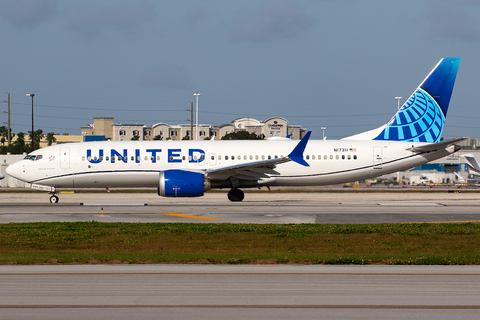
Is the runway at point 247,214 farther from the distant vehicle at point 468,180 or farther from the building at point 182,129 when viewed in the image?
the building at point 182,129

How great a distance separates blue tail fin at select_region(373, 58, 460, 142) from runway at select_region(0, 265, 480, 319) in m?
24.5

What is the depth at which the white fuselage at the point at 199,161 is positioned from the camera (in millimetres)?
33438

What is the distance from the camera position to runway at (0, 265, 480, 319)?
8258 mm

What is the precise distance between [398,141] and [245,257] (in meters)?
24.6

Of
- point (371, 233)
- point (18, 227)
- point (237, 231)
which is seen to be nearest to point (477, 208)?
point (371, 233)

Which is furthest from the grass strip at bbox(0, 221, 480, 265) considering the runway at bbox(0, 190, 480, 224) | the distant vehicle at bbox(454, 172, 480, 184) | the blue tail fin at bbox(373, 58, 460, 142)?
the distant vehicle at bbox(454, 172, 480, 184)

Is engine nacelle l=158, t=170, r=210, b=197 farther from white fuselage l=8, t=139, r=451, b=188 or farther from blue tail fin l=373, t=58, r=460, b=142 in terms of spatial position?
blue tail fin l=373, t=58, r=460, b=142

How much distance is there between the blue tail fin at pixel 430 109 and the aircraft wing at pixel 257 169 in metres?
7.68

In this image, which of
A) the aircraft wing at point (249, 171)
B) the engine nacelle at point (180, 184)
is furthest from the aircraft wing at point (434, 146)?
the engine nacelle at point (180, 184)

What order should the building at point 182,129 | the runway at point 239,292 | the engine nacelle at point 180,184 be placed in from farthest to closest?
the building at point 182,129 → the engine nacelle at point 180,184 → the runway at point 239,292

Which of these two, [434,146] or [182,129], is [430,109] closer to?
[434,146]

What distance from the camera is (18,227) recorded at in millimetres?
20281

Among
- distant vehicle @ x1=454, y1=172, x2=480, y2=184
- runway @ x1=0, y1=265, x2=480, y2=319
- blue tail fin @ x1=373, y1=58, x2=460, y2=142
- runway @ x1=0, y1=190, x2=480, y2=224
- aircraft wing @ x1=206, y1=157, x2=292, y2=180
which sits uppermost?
blue tail fin @ x1=373, y1=58, x2=460, y2=142

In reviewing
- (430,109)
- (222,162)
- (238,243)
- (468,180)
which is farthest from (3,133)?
(238,243)
